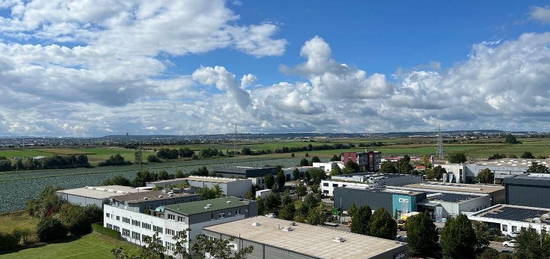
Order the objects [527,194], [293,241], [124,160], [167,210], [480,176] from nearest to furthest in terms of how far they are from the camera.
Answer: [293,241]
[167,210]
[527,194]
[480,176]
[124,160]

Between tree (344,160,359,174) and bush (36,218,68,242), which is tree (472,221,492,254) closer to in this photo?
bush (36,218,68,242)

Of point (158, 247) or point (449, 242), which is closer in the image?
point (158, 247)

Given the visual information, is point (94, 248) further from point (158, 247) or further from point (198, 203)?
point (158, 247)

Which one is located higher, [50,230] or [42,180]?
[42,180]

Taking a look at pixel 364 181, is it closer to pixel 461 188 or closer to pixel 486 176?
pixel 461 188

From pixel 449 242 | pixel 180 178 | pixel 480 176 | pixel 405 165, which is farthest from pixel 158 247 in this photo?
pixel 405 165

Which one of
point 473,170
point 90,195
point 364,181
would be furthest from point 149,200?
point 473,170

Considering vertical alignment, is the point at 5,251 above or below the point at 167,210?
below
